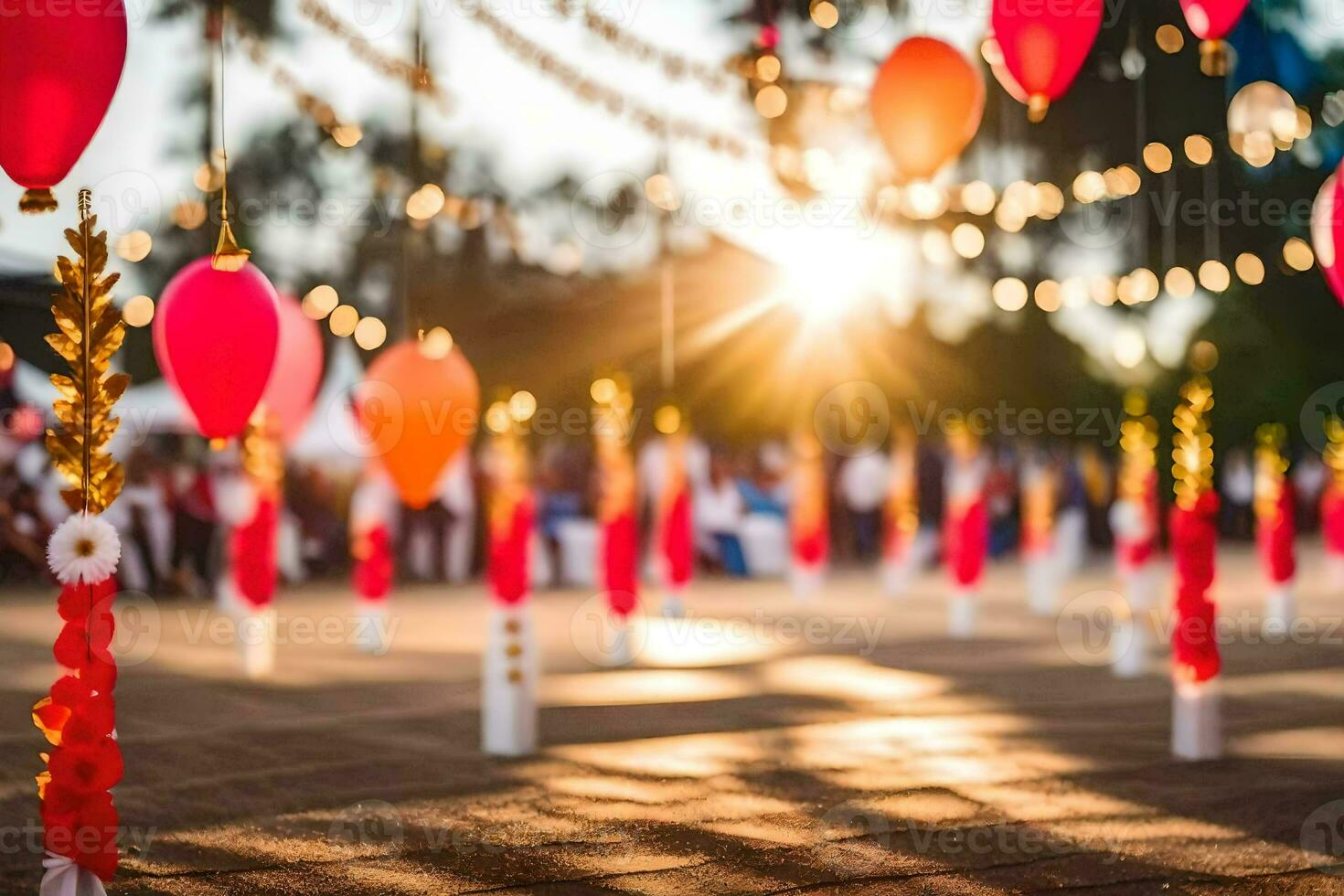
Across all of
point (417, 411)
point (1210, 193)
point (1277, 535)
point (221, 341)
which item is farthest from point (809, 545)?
point (221, 341)

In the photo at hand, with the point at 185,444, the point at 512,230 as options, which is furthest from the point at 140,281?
the point at 512,230

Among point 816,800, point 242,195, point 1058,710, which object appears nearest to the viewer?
point 816,800

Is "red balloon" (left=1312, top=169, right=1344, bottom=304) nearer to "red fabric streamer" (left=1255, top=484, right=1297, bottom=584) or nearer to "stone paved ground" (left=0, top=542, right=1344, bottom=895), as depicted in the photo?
"stone paved ground" (left=0, top=542, right=1344, bottom=895)

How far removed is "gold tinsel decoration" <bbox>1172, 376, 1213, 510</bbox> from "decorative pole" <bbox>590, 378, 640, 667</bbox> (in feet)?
14.9

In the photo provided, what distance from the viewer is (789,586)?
1847 cm

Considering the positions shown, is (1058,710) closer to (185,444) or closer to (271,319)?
(271,319)

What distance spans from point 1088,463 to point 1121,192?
37.6 ft

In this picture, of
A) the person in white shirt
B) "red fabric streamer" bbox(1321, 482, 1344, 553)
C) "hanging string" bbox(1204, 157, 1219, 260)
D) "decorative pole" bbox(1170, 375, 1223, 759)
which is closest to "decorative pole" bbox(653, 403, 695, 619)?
"decorative pole" bbox(1170, 375, 1223, 759)

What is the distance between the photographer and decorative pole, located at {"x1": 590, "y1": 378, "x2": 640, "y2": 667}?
39.0 ft

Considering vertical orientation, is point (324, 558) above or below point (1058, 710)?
above

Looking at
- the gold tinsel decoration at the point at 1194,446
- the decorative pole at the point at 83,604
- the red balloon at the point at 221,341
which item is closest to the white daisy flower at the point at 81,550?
the decorative pole at the point at 83,604

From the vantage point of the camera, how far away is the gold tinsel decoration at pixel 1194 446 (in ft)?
27.5

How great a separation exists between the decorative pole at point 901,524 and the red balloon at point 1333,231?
11.3 m

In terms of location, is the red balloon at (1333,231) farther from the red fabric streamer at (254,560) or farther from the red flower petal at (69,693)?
the red fabric streamer at (254,560)
